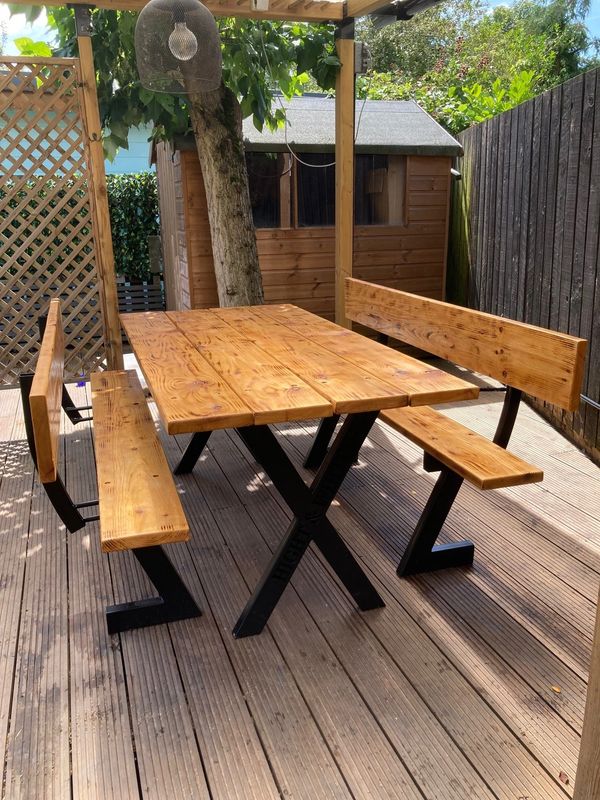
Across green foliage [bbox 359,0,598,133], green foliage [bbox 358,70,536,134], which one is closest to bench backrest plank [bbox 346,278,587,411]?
green foliage [bbox 358,70,536,134]

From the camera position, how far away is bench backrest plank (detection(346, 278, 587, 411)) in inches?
89.9

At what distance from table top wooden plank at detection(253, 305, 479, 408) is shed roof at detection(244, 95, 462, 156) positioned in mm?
2758

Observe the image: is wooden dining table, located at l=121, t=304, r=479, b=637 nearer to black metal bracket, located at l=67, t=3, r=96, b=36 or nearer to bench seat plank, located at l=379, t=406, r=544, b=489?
bench seat plank, located at l=379, t=406, r=544, b=489

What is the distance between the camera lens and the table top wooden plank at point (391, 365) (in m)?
2.07

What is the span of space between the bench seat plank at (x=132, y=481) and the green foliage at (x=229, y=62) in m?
2.41

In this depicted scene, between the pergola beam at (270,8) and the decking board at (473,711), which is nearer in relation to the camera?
the decking board at (473,711)

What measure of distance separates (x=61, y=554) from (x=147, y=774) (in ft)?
4.29

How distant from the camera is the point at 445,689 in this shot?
78.5 inches

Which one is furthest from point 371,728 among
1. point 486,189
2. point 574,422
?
point 486,189

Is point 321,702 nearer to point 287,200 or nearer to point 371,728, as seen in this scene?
point 371,728

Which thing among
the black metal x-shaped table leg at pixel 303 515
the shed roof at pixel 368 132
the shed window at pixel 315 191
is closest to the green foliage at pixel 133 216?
the shed roof at pixel 368 132

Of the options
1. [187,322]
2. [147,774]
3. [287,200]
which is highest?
[287,200]

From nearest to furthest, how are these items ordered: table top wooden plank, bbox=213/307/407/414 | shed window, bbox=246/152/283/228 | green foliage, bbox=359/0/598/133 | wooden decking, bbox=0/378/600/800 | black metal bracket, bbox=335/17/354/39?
wooden decking, bbox=0/378/600/800, table top wooden plank, bbox=213/307/407/414, black metal bracket, bbox=335/17/354/39, shed window, bbox=246/152/283/228, green foliage, bbox=359/0/598/133

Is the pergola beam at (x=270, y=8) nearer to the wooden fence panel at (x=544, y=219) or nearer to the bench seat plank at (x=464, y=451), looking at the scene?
the wooden fence panel at (x=544, y=219)
